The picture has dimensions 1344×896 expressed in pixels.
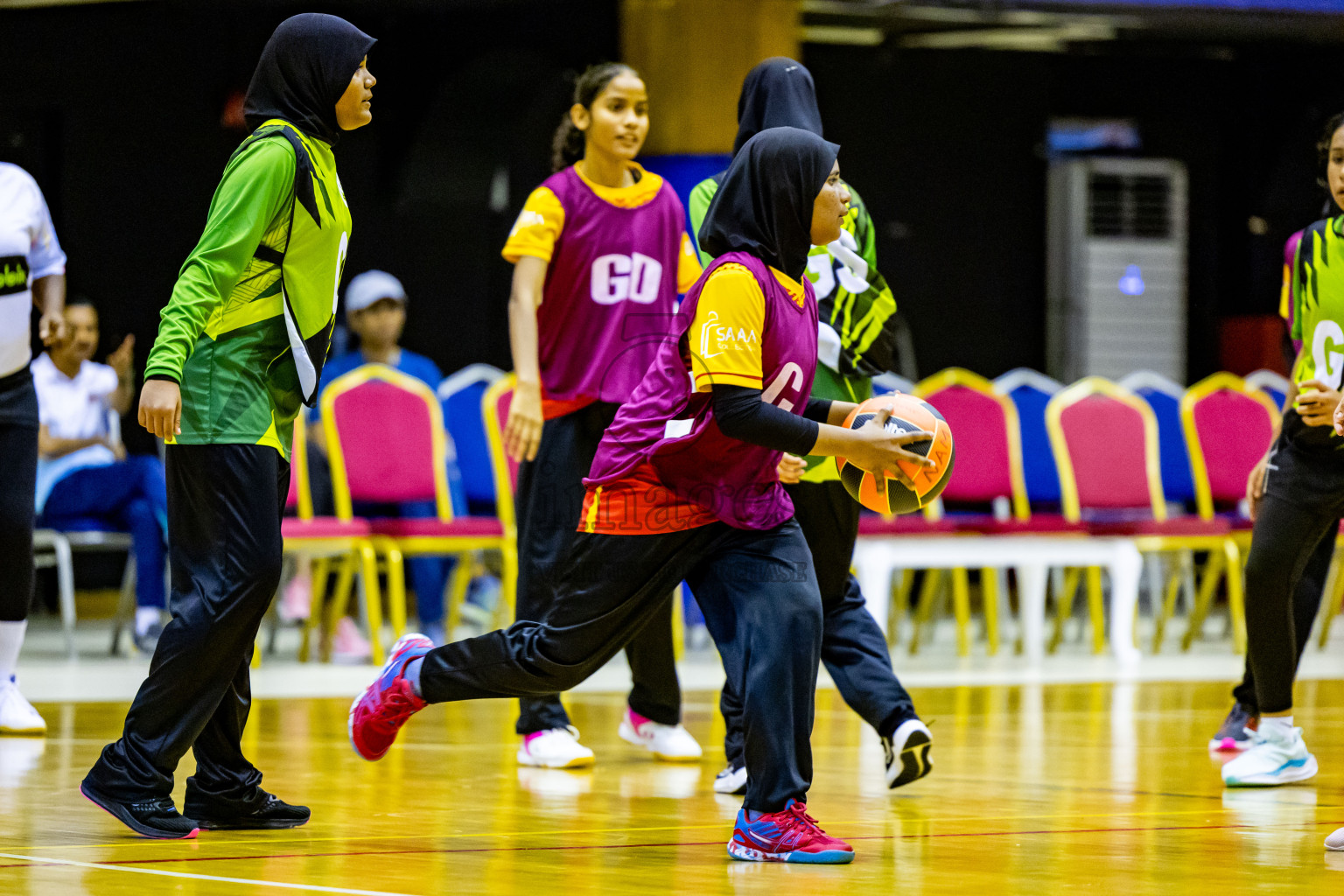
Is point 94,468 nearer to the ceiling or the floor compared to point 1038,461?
nearer to the ceiling

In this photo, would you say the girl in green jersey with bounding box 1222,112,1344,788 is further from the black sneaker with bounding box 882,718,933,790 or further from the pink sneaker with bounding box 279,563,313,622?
the pink sneaker with bounding box 279,563,313,622

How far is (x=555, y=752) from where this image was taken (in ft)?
15.8

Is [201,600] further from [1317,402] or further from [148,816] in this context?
[1317,402]

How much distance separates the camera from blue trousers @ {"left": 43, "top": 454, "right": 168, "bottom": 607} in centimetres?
769

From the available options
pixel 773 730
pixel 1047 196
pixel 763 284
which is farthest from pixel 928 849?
pixel 1047 196

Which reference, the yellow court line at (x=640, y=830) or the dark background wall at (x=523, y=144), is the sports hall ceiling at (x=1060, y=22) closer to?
the dark background wall at (x=523, y=144)

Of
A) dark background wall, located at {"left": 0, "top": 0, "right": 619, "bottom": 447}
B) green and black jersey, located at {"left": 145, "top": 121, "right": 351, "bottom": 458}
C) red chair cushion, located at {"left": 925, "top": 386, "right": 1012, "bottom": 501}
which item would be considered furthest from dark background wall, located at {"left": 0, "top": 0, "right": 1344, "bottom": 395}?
green and black jersey, located at {"left": 145, "top": 121, "right": 351, "bottom": 458}

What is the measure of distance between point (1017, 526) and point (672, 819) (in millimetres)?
4410

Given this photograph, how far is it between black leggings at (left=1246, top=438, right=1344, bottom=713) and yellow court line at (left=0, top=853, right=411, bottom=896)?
7.72 ft

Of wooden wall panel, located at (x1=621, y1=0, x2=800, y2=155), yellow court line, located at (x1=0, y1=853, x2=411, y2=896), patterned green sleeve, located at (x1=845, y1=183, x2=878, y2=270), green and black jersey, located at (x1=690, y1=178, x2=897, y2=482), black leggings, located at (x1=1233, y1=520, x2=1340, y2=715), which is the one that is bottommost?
yellow court line, located at (x1=0, y1=853, x2=411, y2=896)

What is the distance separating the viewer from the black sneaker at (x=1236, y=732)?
17.0 ft

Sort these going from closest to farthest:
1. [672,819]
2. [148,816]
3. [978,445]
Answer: [148,816] < [672,819] < [978,445]

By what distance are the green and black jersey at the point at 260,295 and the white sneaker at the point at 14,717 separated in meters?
2.03

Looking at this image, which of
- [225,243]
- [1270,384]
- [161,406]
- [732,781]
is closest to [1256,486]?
[732,781]
